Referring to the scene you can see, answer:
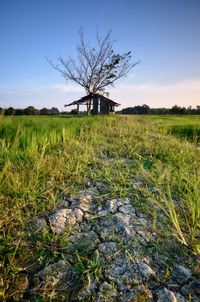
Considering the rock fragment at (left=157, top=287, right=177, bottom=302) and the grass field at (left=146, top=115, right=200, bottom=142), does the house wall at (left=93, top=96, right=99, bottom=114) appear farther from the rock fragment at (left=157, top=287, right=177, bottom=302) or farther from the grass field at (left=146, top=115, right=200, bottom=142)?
the rock fragment at (left=157, top=287, right=177, bottom=302)

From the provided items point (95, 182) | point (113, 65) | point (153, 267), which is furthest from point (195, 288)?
point (113, 65)

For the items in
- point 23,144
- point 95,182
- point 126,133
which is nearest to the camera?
point 95,182

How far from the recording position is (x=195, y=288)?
1199 mm

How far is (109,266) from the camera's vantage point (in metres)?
1.33

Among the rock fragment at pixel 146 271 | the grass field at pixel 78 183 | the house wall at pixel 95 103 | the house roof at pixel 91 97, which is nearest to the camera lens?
the rock fragment at pixel 146 271

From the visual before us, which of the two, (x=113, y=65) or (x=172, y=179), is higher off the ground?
(x=113, y=65)

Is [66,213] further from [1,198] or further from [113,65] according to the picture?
[113,65]

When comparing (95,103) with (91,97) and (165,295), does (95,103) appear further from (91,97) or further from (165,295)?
(165,295)

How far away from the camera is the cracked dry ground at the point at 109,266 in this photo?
1.16m

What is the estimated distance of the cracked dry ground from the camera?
3.82 ft

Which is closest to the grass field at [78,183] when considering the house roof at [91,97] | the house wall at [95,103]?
the house roof at [91,97]

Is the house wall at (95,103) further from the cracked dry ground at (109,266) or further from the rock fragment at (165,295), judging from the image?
the rock fragment at (165,295)

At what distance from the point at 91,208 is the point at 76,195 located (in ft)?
0.79

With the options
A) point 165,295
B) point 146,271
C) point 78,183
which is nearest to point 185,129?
point 78,183
